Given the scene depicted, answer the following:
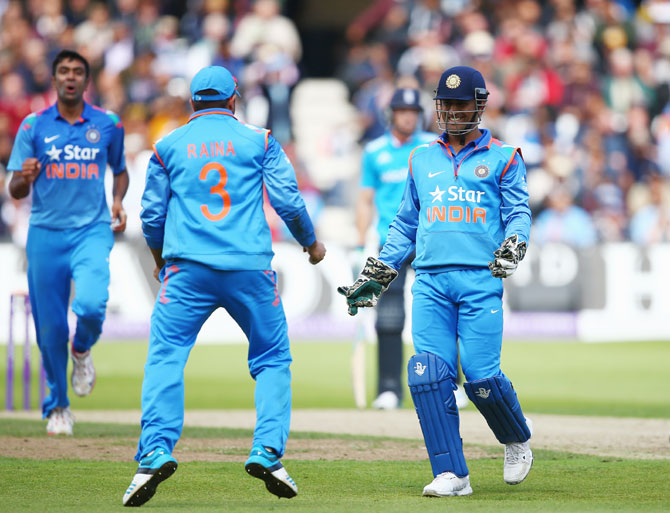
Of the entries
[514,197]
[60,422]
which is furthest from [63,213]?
[514,197]

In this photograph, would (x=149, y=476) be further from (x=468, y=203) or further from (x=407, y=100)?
(x=407, y=100)

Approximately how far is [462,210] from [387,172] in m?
4.44

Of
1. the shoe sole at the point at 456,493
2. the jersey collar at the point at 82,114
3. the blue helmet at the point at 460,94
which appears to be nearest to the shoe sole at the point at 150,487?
the shoe sole at the point at 456,493

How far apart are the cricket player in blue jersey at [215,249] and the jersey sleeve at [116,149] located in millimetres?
3242

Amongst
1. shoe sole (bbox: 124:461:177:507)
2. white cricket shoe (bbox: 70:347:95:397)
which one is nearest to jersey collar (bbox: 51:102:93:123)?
white cricket shoe (bbox: 70:347:95:397)

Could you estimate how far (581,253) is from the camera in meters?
19.1

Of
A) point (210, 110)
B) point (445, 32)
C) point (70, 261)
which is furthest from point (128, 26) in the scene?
point (210, 110)

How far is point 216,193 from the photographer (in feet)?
22.7

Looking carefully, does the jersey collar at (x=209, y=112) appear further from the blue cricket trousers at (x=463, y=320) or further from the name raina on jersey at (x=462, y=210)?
the blue cricket trousers at (x=463, y=320)

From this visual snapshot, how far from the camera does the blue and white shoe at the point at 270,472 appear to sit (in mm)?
6621

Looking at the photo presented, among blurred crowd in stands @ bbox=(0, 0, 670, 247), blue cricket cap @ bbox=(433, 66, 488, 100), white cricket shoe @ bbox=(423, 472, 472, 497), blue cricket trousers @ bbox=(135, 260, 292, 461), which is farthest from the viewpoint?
blurred crowd in stands @ bbox=(0, 0, 670, 247)

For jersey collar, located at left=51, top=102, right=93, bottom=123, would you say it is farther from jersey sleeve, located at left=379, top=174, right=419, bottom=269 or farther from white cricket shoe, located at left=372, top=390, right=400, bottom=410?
white cricket shoe, located at left=372, top=390, right=400, bottom=410

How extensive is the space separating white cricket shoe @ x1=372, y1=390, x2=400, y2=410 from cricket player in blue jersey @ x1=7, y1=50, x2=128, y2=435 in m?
3.24

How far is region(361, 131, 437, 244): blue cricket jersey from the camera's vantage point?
1170 cm
